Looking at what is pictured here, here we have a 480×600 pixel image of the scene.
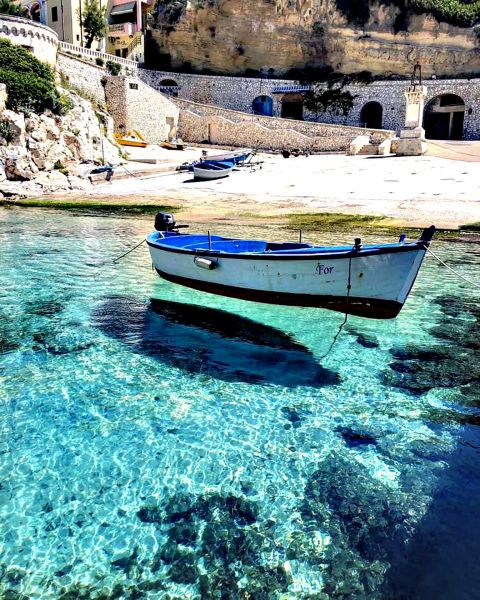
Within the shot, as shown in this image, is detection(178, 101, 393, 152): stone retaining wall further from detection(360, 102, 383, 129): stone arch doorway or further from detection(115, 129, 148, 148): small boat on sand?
detection(360, 102, 383, 129): stone arch doorway

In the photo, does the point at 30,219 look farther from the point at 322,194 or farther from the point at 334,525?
the point at 334,525

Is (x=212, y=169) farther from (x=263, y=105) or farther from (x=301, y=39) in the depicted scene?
(x=301, y=39)

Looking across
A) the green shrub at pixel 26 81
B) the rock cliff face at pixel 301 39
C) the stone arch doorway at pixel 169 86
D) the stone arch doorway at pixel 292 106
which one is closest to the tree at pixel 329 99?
the stone arch doorway at pixel 292 106

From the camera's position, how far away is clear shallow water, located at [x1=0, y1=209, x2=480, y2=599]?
4.62m

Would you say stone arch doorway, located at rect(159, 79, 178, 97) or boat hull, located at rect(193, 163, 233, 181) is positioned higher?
stone arch doorway, located at rect(159, 79, 178, 97)

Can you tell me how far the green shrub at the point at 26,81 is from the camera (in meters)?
32.0

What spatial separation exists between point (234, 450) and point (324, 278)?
3.94 meters

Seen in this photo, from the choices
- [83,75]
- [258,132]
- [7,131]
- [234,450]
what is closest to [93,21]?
[83,75]

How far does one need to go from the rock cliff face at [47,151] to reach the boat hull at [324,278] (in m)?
20.5

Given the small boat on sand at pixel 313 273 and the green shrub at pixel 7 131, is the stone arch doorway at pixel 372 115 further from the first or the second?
the small boat on sand at pixel 313 273

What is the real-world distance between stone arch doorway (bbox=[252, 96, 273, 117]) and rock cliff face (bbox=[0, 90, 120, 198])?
23.8 meters

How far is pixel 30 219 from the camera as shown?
71.7ft

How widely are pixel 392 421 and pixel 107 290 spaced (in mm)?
7853

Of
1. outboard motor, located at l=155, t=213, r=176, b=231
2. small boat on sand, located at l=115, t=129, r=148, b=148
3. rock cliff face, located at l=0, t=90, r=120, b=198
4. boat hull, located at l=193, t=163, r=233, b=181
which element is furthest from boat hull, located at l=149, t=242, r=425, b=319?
small boat on sand, located at l=115, t=129, r=148, b=148
